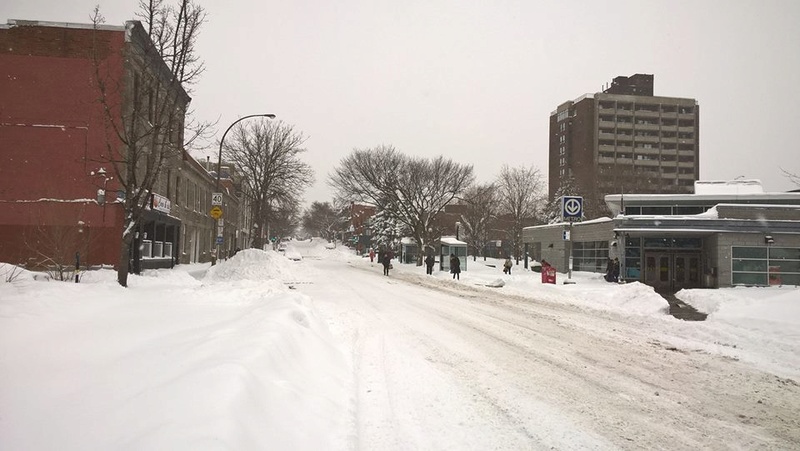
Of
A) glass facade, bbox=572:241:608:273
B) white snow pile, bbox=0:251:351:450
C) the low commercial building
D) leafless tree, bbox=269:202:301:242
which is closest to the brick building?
white snow pile, bbox=0:251:351:450

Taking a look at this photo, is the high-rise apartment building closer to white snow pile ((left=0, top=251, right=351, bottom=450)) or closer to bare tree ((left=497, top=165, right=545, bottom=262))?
bare tree ((left=497, top=165, right=545, bottom=262))

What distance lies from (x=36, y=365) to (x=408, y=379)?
4266 millimetres

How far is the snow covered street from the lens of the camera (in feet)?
12.1

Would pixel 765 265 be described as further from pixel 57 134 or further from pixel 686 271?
pixel 57 134

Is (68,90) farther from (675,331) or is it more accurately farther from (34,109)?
(675,331)

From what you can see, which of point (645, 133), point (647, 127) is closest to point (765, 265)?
point (645, 133)

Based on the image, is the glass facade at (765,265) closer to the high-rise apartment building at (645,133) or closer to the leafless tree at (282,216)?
the leafless tree at (282,216)

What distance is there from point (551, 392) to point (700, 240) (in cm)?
3083

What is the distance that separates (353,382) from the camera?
6453mm

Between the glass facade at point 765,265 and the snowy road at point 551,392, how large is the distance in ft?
74.7

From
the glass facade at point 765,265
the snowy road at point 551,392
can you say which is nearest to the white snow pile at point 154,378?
the snowy road at point 551,392

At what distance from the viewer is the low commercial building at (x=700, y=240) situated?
92.6ft

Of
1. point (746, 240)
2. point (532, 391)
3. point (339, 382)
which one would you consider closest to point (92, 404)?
point (339, 382)

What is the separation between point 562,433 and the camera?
15.7 ft
